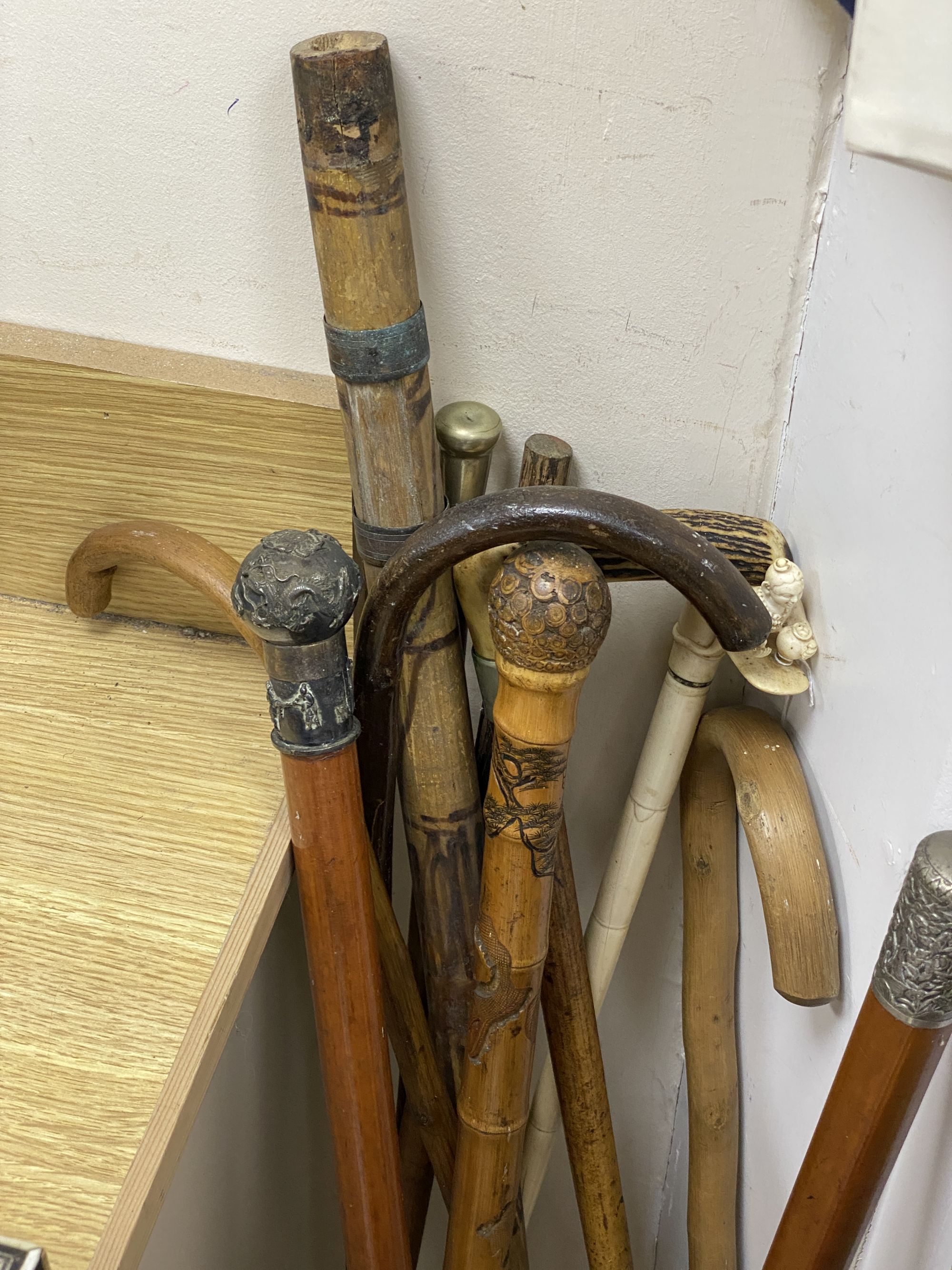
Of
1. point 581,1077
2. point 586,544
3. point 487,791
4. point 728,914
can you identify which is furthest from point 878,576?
point 581,1077

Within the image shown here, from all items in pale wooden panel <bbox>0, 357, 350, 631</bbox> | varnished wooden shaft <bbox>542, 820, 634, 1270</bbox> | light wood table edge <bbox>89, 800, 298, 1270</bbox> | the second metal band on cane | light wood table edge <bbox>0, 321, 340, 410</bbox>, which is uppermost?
the second metal band on cane

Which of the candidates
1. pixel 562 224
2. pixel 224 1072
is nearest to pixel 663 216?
pixel 562 224

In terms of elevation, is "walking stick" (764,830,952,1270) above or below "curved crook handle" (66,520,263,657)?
below

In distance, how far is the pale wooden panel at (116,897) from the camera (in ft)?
1.60

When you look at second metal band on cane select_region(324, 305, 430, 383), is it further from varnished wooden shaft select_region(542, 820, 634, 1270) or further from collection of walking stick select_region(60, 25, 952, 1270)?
varnished wooden shaft select_region(542, 820, 634, 1270)

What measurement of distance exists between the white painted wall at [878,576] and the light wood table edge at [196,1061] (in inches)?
13.4

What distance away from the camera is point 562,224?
24.6 inches

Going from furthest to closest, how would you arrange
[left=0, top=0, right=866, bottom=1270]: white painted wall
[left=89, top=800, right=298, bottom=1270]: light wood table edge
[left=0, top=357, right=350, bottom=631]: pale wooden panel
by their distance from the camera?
[left=0, top=357, right=350, bottom=631]: pale wooden panel < [left=0, top=0, right=866, bottom=1270]: white painted wall < [left=89, top=800, right=298, bottom=1270]: light wood table edge

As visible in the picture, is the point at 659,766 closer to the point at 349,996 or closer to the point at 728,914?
the point at 728,914

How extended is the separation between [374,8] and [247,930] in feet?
1.66

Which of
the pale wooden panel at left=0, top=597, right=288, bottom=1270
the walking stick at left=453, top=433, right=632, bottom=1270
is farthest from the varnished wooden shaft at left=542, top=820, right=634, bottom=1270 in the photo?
the pale wooden panel at left=0, top=597, right=288, bottom=1270

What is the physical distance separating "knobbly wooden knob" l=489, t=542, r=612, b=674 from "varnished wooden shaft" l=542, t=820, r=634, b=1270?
0.23 meters

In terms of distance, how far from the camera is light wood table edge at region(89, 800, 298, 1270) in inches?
18.4

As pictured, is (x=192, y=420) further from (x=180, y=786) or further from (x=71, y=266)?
(x=180, y=786)
